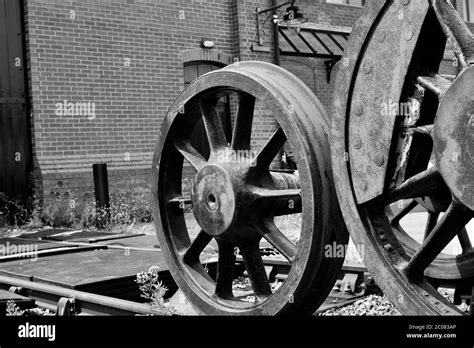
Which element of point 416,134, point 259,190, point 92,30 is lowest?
point 259,190

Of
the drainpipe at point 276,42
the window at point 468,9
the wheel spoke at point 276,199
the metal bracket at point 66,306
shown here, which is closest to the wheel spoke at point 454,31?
the wheel spoke at point 276,199

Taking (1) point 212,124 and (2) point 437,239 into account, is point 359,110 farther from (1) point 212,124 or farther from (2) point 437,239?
(1) point 212,124

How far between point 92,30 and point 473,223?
688cm

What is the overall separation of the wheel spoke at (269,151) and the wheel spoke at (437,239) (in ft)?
2.99

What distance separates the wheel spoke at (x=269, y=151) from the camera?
9.59 ft

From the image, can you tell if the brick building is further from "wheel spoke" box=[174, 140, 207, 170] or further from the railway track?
"wheel spoke" box=[174, 140, 207, 170]

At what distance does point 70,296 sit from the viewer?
402 cm

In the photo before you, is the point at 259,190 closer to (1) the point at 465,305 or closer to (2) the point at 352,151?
(2) the point at 352,151

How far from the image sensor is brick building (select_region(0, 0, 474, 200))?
399 inches

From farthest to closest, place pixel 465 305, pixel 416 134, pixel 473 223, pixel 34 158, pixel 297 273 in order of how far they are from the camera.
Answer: pixel 34 158
pixel 473 223
pixel 465 305
pixel 297 273
pixel 416 134

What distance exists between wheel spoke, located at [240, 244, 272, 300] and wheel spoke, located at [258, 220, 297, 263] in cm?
19

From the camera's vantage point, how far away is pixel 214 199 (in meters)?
2.99

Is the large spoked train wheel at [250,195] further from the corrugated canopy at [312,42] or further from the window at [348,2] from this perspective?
the window at [348,2]
